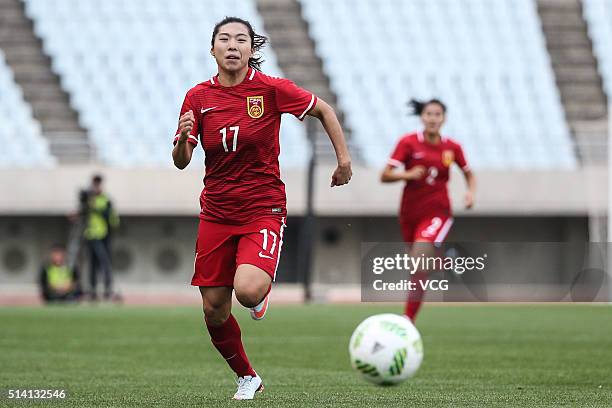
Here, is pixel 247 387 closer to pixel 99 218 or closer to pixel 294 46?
pixel 99 218

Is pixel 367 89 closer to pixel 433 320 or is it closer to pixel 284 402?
pixel 433 320

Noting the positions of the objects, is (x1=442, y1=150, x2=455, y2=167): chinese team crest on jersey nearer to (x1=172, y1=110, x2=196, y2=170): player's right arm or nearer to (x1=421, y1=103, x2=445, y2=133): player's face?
(x1=421, y1=103, x2=445, y2=133): player's face

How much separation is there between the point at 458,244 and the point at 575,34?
8.83 metres

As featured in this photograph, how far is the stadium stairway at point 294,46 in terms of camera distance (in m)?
28.5

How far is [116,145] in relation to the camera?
85.0 ft

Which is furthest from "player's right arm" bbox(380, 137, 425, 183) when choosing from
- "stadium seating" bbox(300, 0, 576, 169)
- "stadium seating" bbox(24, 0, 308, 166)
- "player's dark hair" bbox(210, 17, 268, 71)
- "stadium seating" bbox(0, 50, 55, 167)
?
"stadium seating" bbox(0, 50, 55, 167)

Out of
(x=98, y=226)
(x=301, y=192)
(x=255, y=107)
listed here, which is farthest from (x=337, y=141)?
(x=301, y=192)

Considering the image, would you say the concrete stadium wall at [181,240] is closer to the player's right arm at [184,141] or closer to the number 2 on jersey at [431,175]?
the number 2 on jersey at [431,175]

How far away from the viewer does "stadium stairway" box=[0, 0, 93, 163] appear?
1097 inches

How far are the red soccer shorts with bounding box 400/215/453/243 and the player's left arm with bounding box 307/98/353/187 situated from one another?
4465mm

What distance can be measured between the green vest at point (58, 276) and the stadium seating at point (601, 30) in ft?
47.3

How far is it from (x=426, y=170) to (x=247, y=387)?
4.67 meters

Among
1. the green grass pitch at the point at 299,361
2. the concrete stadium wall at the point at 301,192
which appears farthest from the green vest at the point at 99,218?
the concrete stadium wall at the point at 301,192

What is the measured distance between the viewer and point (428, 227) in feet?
35.0
